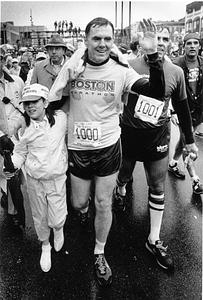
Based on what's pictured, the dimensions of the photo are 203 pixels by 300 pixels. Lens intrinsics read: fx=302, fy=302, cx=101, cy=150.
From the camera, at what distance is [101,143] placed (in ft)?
8.05

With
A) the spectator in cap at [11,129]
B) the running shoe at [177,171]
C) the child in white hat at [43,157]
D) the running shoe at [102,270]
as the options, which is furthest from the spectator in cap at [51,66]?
the running shoe at [102,270]

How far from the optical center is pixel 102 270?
2.55m

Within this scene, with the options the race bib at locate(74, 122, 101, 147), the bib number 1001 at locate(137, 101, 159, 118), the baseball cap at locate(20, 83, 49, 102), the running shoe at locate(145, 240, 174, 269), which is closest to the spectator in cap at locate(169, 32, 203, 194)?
the running shoe at locate(145, 240, 174, 269)

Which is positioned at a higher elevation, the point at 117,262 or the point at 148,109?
the point at 148,109

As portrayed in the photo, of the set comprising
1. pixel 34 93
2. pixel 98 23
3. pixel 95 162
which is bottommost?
pixel 95 162

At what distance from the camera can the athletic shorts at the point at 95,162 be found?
2.48 meters

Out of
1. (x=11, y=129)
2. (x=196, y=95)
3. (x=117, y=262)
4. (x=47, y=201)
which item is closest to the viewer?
(x=47, y=201)

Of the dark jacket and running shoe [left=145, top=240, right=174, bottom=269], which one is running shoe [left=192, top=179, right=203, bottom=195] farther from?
running shoe [left=145, top=240, right=174, bottom=269]

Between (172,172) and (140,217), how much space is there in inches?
59.0

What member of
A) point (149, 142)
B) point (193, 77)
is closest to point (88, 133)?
point (149, 142)

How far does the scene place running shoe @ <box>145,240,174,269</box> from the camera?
105 inches

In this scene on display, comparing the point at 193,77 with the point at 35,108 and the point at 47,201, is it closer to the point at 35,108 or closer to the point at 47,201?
the point at 35,108

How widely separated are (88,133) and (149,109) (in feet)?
1.86

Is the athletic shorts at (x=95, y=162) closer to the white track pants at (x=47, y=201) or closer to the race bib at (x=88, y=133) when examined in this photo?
the race bib at (x=88, y=133)
